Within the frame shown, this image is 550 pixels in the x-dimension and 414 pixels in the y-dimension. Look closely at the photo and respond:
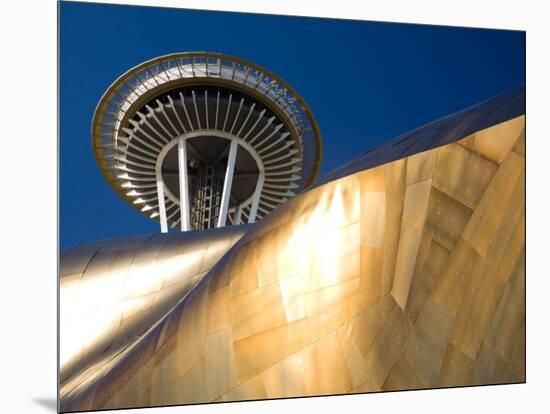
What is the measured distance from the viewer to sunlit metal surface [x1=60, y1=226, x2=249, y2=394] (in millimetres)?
9219

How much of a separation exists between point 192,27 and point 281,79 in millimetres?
13321

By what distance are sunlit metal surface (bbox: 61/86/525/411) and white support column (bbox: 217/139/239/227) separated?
17.4 m

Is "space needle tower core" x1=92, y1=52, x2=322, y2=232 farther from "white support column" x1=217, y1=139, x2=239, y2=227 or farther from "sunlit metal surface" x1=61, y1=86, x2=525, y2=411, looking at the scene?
"sunlit metal surface" x1=61, y1=86, x2=525, y2=411

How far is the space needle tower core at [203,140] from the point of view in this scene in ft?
74.5

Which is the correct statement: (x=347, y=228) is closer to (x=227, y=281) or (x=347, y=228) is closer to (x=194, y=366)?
(x=227, y=281)

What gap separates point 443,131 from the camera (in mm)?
7586

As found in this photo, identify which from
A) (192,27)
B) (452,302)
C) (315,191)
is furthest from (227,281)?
(192,27)

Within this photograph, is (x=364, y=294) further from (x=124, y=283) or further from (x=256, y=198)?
(x=256, y=198)

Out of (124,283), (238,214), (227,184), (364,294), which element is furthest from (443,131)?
(238,214)

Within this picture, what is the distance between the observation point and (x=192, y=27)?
9938 millimetres

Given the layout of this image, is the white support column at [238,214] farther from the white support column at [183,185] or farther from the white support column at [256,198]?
the white support column at [183,185]

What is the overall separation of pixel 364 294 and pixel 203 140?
2107 centimetres

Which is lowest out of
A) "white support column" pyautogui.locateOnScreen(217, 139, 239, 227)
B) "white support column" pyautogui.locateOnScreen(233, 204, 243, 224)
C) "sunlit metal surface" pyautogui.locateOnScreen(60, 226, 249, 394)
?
"sunlit metal surface" pyautogui.locateOnScreen(60, 226, 249, 394)

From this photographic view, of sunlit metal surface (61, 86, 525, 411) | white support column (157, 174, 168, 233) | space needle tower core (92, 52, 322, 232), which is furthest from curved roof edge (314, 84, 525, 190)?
white support column (157, 174, 168, 233)
